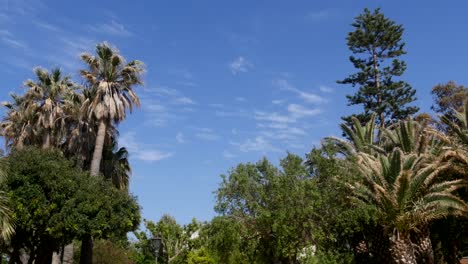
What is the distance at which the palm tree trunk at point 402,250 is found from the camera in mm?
22656

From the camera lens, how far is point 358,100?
1751 inches

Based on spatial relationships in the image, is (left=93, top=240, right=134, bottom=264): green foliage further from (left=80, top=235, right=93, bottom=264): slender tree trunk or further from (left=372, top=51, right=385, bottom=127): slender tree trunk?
(left=372, top=51, right=385, bottom=127): slender tree trunk

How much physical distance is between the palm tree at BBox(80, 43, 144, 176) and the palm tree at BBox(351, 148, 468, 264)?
1422 centimetres

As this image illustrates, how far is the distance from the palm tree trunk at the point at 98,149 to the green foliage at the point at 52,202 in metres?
2.76

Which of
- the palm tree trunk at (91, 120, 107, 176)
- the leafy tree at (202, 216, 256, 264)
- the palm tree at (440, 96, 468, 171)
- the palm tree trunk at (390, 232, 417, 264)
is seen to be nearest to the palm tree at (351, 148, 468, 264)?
the palm tree trunk at (390, 232, 417, 264)

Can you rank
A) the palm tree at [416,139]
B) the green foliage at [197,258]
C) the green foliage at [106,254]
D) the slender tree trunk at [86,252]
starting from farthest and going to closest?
the green foliage at [197,258]
the green foliage at [106,254]
the palm tree at [416,139]
the slender tree trunk at [86,252]

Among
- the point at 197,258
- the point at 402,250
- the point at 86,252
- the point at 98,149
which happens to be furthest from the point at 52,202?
the point at 197,258

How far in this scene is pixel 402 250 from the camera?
22812 mm

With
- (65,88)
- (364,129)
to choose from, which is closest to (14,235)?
(65,88)

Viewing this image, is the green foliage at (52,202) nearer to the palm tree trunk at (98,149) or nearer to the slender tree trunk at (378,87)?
the palm tree trunk at (98,149)

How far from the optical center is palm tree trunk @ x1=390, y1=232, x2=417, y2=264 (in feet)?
74.3

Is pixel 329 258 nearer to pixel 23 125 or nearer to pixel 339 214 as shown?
pixel 339 214

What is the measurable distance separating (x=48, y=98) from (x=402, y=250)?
22.6 meters

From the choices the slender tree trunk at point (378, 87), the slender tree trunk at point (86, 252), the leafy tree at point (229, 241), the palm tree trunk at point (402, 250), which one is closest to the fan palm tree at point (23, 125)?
the slender tree trunk at point (86, 252)
